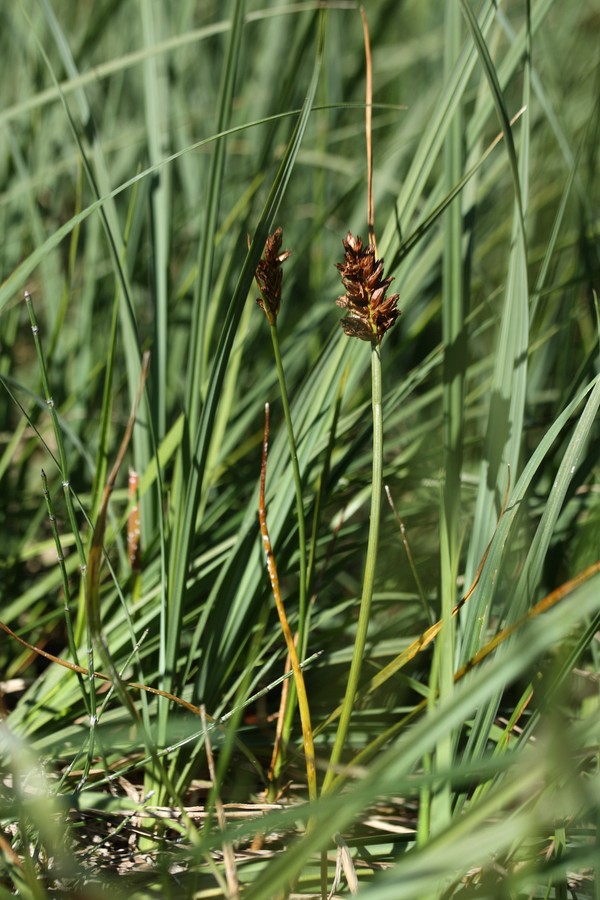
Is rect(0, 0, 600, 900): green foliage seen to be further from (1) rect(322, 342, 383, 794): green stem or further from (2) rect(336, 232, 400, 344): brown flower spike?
(2) rect(336, 232, 400, 344): brown flower spike

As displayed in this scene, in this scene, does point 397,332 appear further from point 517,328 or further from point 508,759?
point 508,759

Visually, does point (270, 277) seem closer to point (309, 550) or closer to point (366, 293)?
point (366, 293)

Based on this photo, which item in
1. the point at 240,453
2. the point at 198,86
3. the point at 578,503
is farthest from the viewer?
the point at 198,86

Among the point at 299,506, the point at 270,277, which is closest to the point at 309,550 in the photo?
the point at 299,506

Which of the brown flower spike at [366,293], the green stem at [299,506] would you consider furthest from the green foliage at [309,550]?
the brown flower spike at [366,293]

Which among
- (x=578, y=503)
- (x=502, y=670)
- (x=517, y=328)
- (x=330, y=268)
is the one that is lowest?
(x=502, y=670)

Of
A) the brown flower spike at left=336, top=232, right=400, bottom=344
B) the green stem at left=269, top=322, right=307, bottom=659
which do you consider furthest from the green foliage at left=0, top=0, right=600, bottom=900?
the brown flower spike at left=336, top=232, right=400, bottom=344

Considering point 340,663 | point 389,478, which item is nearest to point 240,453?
point 389,478
